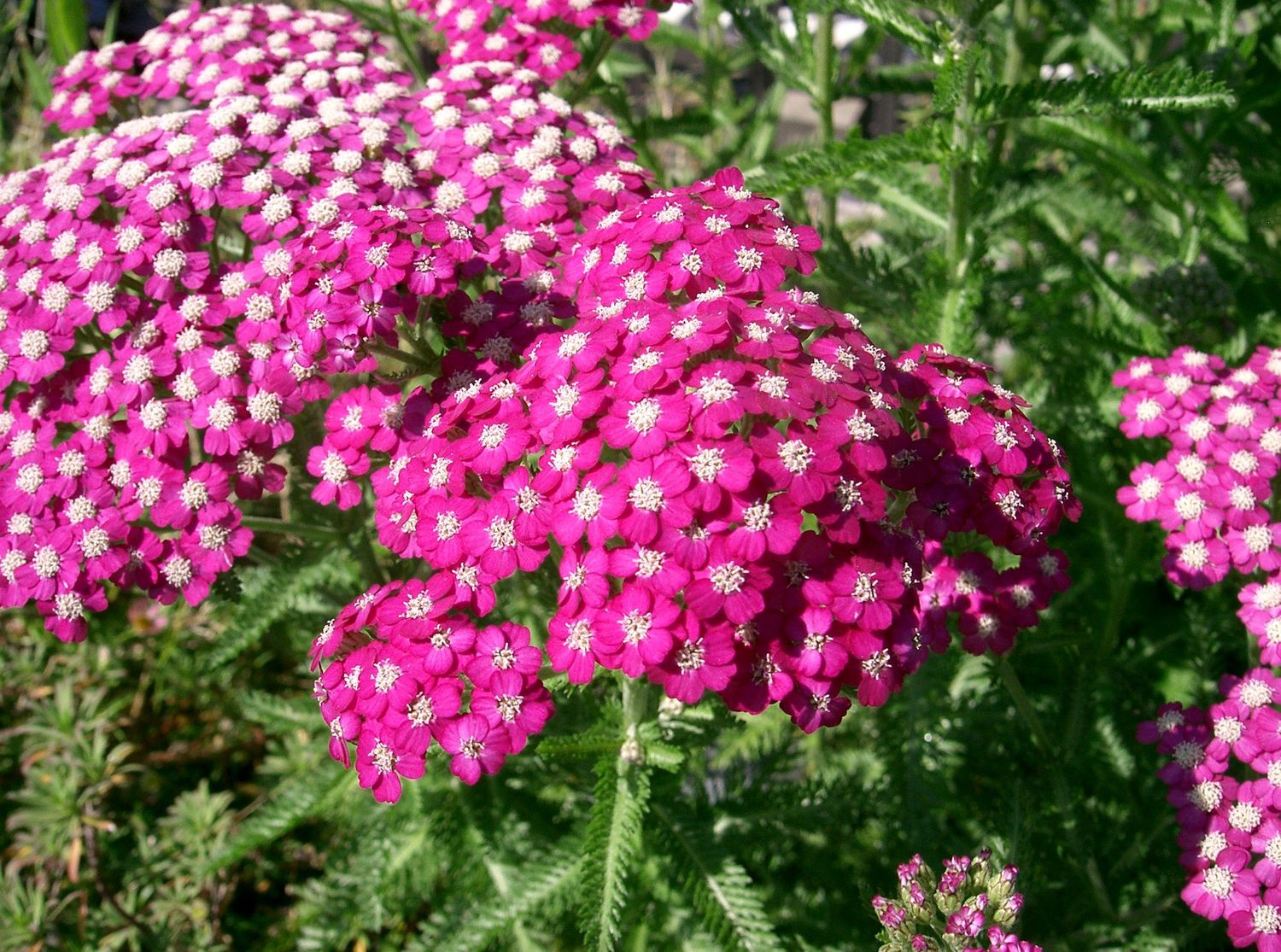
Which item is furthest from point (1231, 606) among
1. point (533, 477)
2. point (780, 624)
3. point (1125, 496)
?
point (533, 477)

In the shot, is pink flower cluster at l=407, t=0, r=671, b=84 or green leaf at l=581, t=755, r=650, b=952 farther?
pink flower cluster at l=407, t=0, r=671, b=84

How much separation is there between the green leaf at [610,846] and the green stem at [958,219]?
1347 millimetres

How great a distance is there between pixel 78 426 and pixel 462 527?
130 centimetres

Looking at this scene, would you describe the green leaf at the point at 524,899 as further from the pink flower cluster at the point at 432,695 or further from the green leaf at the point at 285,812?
the pink flower cluster at the point at 432,695

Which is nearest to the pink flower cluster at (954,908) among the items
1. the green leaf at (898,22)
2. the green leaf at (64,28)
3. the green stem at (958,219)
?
the green stem at (958,219)

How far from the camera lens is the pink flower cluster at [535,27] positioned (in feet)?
9.41

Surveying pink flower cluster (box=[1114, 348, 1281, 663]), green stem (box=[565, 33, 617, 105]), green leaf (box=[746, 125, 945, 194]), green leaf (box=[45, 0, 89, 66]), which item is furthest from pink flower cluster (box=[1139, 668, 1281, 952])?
green leaf (box=[45, 0, 89, 66])

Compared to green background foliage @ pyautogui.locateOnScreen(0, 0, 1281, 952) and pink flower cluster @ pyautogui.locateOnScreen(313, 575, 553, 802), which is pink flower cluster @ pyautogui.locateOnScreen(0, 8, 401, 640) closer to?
green background foliage @ pyautogui.locateOnScreen(0, 0, 1281, 952)

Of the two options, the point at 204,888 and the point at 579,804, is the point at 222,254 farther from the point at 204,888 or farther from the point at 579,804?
the point at 204,888

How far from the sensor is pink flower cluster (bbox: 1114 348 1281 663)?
234cm

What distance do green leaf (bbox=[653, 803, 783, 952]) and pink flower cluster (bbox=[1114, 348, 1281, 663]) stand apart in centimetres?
123

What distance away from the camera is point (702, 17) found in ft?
14.8

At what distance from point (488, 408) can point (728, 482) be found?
52cm

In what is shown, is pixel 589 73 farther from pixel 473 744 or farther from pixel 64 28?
pixel 473 744
